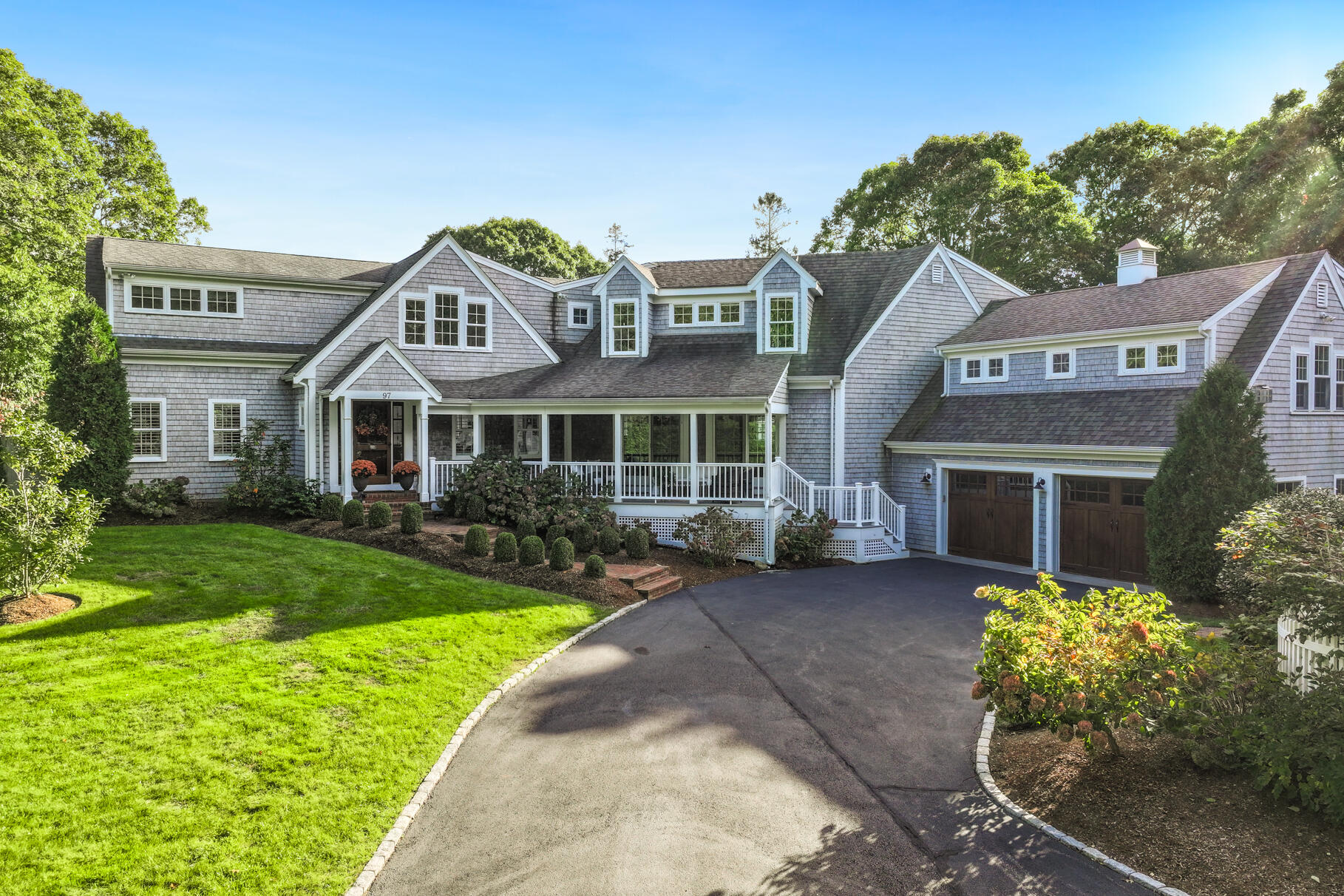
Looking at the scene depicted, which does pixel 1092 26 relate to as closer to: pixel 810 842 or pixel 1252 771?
pixel 1252 771

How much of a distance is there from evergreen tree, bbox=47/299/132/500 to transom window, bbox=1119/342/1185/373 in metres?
22.6

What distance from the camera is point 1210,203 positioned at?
31.5m

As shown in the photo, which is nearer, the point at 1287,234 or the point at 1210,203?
the point at 1287,234

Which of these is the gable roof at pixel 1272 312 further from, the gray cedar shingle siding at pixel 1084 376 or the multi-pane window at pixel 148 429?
the multi-pane window at pixel 148 429

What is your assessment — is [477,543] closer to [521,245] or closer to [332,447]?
[332,447]

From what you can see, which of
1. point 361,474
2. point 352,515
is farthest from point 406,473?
point 352,515

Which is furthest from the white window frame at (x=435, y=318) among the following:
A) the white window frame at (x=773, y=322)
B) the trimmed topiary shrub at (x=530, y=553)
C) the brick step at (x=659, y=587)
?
the brick step at (x=659, y=587)

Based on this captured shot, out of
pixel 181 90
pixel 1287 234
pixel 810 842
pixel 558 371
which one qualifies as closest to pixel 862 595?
pixel 810 842

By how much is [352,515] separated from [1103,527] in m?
16.1

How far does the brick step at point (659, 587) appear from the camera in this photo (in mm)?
13368

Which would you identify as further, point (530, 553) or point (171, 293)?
point (171, 293)

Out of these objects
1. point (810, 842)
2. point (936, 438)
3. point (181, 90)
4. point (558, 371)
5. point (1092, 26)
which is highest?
point (1092, 26)

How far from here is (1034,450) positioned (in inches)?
648

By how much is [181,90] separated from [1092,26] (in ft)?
55.2
